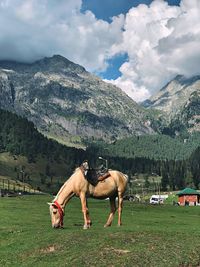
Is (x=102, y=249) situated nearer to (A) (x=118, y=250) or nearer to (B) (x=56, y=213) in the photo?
(A) (x=118, y=250)

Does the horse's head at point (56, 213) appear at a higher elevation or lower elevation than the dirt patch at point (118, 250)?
higher

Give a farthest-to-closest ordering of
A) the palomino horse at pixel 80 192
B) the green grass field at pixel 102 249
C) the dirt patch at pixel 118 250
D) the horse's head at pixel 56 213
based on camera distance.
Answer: the palomino horse at pixel 80 192
the horse's head at pixel 56 213
the dirt patch at pixel 118 250
the green grass field at pixel 102 249

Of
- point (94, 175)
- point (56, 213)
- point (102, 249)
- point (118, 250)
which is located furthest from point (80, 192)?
point (118, 250)

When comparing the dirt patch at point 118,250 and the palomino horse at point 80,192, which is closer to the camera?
the dirt patch at point 118,250

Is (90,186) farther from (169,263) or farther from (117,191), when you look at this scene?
(169,263)

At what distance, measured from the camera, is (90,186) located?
30.0 m

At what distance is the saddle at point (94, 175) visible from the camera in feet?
97.6

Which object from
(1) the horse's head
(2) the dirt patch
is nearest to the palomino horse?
(1) the horse's head

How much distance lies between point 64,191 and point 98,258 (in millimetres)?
8458

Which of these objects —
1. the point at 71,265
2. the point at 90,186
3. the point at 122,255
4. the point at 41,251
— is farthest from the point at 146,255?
the point at 90,186

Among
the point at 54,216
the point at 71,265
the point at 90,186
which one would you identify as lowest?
the point at 71,265

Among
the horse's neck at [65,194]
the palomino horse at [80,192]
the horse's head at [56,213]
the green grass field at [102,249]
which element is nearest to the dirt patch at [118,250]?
the green grass field at [102,249]

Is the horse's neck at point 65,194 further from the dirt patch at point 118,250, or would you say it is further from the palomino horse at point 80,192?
the dirt patch at point 118,250

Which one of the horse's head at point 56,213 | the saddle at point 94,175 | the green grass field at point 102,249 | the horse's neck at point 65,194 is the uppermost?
the saddle at point 94,175
